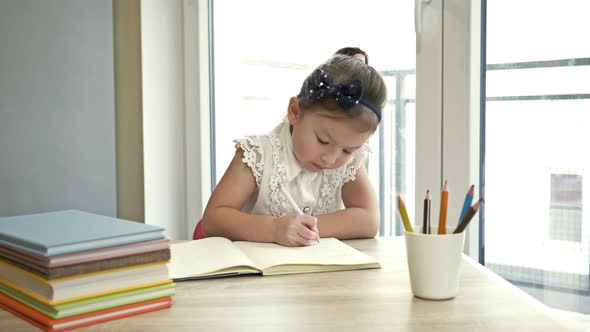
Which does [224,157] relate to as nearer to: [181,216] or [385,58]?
[181,216]

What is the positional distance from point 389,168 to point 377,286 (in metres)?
1.14

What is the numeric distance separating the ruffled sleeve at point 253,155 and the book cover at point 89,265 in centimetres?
69

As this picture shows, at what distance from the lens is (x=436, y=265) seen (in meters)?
0.76

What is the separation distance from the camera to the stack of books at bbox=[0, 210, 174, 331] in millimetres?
669

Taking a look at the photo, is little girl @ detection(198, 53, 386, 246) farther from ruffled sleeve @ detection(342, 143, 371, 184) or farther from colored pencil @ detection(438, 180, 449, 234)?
colored pencil @ detection(438, 180, 449, 234)

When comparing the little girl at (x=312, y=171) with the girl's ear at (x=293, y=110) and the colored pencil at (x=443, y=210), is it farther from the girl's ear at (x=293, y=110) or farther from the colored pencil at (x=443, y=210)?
the colored pencil at (x=443, y=210)

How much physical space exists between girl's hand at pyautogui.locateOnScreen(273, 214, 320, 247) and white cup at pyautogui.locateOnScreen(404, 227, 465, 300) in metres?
0.32

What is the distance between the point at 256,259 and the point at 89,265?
12.5 inches

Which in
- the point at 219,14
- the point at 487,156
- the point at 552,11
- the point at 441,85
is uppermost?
the point at 219,14

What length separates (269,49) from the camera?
2295mm

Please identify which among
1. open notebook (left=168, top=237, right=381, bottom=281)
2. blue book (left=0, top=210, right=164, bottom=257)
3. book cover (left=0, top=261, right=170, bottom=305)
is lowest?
open notebook (left=168, top=237, right=381, bottom=281)

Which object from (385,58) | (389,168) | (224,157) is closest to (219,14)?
(224,157)

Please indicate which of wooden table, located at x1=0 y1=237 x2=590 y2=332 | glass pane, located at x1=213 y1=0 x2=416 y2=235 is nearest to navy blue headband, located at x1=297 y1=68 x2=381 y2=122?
wooden table, located at x1=0 y1=237 x2=590 y2=332

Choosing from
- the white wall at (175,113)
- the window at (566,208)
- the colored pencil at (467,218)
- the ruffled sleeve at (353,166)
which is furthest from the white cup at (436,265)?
the white wall at (175,113)
